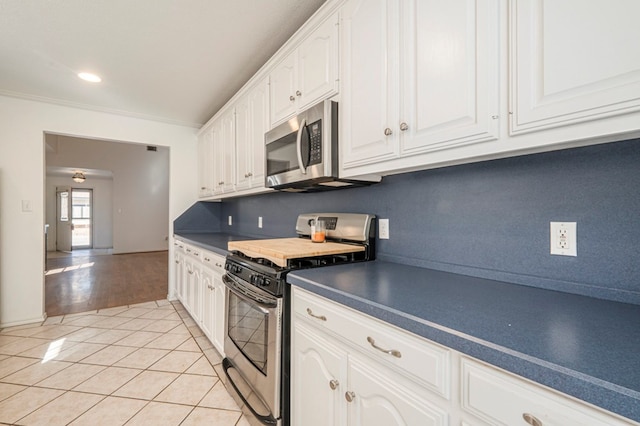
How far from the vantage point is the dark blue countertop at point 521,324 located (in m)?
0.52

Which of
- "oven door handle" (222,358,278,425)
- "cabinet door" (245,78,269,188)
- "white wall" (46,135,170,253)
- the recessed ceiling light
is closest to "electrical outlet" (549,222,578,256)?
"oven door handle" (222,358,278,425)

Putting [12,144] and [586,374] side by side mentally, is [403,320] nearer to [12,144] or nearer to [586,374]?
[586,374]

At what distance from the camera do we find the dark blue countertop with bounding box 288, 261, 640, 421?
515 millimetres

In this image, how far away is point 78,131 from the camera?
3.31m

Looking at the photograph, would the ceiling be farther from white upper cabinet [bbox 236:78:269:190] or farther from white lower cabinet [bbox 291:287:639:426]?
white lower cabinet [bbox 291:287:639:426]

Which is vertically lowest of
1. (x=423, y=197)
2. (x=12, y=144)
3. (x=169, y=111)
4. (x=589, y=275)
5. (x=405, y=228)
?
(x=589, y=275)

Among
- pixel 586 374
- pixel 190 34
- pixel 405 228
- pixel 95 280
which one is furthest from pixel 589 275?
pixel 95 280

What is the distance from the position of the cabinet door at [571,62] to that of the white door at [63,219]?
11701 mm

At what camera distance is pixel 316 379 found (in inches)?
45.9

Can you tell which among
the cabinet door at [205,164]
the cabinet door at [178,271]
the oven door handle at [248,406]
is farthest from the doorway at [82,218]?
the oven door handle at [248,406]

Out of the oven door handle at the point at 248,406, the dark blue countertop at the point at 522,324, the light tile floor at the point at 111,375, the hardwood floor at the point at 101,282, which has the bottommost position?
the light tile floor at the point at 111,375

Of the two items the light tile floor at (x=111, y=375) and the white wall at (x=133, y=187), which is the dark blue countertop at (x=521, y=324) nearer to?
the light tile floor at (x=111, y=375)

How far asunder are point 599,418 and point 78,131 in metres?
4.51

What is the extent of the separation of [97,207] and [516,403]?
11.7 m
